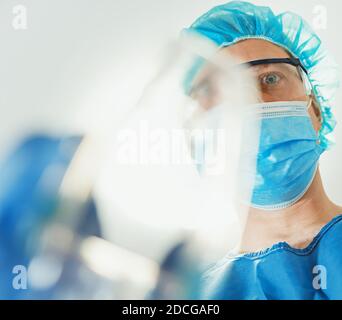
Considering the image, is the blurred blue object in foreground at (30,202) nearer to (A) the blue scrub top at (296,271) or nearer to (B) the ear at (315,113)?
(A) the blue scrub top at (296,271)

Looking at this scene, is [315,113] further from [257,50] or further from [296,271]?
[296,271]

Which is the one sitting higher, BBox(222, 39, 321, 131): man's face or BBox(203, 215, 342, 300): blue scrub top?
BBox(222, 39, 321, 131): man's face

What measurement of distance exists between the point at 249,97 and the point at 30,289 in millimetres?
853

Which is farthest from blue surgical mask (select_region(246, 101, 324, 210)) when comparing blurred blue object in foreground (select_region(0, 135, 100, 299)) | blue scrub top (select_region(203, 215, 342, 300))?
blurred blue object in foreground (select_region(0, 135, 100, 299))

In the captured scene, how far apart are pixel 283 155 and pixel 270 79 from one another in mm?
225

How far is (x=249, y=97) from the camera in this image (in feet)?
5.41

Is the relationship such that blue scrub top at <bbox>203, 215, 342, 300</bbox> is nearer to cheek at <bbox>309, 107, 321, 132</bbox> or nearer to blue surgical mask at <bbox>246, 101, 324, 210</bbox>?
blue surgical mask at <bbox>246, 101, 324, 210</bbox>

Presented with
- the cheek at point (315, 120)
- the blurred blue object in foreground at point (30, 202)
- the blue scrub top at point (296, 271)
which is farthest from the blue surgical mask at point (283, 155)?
the blurred blue object in foreground at point (30, 202)

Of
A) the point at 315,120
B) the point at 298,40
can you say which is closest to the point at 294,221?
the point at 315,120

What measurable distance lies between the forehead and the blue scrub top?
1.65 feet

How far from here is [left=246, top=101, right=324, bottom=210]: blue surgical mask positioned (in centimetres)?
162
